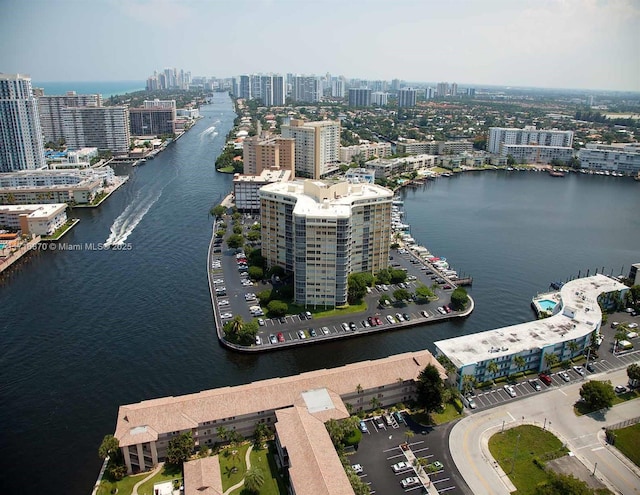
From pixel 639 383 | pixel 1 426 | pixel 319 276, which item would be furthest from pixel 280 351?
pixel 639 383

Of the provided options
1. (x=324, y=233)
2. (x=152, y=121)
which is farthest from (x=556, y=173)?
(x=152, y=121)

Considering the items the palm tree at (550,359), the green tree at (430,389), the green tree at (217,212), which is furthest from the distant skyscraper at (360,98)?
the green tree at (430,389)

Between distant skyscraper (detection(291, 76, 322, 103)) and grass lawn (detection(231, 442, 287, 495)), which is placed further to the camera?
distant skyscraper (detection(291, 76, 322, 103))

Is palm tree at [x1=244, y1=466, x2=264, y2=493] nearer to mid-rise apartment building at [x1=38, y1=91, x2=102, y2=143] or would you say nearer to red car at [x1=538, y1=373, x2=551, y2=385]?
red car at [x1=538, y1=373, x2=551, y2=385]

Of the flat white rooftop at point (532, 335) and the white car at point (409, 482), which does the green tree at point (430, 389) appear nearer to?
the flat white rooftop at point (532, 335)

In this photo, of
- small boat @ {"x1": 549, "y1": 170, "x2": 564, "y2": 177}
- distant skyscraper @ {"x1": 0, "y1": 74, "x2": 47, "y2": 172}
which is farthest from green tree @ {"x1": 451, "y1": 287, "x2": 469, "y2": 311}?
small boat @ {"x1": 549, "y1": 170, "x2": 564, "y2": 177}

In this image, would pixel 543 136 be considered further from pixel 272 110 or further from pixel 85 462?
pixel 85 462
